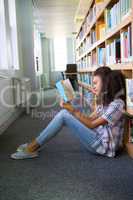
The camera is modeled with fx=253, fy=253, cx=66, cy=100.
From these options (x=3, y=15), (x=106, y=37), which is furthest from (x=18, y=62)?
(x=106, y=37)

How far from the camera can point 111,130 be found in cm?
212

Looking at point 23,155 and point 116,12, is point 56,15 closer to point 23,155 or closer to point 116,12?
point 116,12

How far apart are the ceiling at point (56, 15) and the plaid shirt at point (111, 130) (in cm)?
358

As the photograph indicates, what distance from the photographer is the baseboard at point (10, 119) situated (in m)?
3.42

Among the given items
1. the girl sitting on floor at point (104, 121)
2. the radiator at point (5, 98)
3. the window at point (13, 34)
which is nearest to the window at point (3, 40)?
the radiator at point (5, 98)

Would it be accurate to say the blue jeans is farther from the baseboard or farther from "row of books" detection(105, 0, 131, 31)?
the baseboard

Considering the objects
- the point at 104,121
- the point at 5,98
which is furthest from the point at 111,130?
the point at 5,98

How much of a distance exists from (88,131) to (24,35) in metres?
3.73

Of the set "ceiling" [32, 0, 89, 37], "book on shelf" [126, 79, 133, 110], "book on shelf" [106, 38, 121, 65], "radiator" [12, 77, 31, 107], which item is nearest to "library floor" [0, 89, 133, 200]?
"book on shelf" [126, 79, 133, 110]

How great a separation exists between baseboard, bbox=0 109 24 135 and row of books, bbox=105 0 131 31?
74.2 inches

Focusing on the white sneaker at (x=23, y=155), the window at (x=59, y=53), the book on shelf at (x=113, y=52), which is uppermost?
the window at (x=59, y=53)

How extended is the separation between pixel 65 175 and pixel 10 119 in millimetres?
2277

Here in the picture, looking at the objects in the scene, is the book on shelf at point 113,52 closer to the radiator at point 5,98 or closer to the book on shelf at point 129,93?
the book on shelf at point 129,93

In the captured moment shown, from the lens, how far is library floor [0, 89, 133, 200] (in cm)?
155
